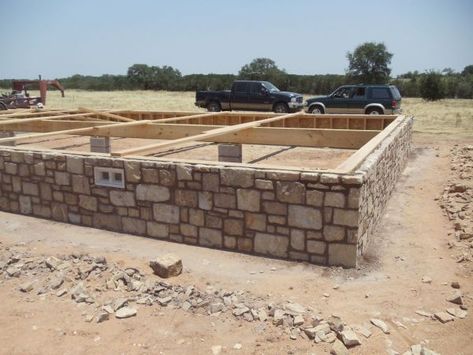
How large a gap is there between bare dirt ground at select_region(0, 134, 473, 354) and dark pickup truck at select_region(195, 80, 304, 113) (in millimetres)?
15590

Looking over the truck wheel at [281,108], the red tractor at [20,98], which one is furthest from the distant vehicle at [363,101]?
the red tractor at [20,98]

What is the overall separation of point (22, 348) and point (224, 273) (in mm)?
2157

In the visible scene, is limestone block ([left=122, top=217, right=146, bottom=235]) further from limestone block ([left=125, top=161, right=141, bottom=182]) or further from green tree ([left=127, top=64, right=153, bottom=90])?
green tree ([left=127, top=64, right=153, bottom=90])

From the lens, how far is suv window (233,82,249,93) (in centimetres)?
2275

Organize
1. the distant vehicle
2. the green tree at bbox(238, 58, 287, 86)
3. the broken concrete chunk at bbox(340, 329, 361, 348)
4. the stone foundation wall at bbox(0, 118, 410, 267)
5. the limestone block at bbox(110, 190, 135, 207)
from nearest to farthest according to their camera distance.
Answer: the broken concrete chunk at bbox(340, 329, 361, 348) → the stone foundation wall at bbox(0, 118, 410, 267) → the limestone block at bbox(110, 190, 135, 207) → the distant vehicle → the green tree at bbox(238, 58, 287, 86)

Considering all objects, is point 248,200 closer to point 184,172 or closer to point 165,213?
point 184,172

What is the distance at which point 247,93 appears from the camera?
22.6 metres

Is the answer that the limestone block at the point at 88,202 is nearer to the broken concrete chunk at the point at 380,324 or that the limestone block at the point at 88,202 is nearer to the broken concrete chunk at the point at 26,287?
the broken concrete chunk at the point at 26,287

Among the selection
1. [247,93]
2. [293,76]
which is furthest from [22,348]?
[293,76]

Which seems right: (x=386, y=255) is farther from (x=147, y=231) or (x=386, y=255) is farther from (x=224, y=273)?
(x=147, y=231)

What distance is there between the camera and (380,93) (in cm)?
1869

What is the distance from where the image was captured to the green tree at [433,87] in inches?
1531

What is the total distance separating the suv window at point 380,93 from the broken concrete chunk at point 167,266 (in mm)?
15325

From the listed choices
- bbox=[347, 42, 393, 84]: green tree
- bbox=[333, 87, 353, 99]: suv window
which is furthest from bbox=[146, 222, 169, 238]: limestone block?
bbox=[347, 42, 393, 84]: green tree
